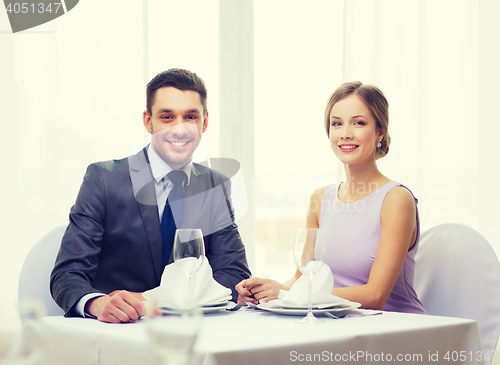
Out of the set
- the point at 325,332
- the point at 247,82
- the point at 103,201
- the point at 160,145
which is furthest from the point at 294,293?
the point at 247,82

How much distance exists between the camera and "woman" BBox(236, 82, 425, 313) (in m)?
1.54

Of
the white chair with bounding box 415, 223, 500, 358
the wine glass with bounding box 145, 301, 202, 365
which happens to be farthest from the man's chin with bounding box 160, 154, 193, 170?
the wine glass with bounding box 145, 301, 202, 365

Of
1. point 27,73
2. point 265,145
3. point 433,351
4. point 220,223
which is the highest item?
point 27,73

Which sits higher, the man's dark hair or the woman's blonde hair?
the man's dark hair

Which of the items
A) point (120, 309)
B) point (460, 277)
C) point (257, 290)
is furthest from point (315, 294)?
point (460, 277)

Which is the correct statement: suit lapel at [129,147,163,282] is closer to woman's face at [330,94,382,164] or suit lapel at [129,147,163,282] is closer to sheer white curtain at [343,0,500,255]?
woman's face at [330,94,382,164]

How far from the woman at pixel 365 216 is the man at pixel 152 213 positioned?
0.35m

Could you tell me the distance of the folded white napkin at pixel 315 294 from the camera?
45.0 inches

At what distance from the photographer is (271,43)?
3.02 metres

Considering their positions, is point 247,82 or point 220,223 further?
point 247,82

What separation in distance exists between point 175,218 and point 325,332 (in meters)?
0.86

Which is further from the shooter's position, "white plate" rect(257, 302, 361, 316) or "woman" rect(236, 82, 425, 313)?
"woman" rect(236, 82, 425, 313)

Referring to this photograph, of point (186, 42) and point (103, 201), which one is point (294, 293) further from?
point (186, 42)

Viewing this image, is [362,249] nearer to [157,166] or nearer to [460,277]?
[460,277]
